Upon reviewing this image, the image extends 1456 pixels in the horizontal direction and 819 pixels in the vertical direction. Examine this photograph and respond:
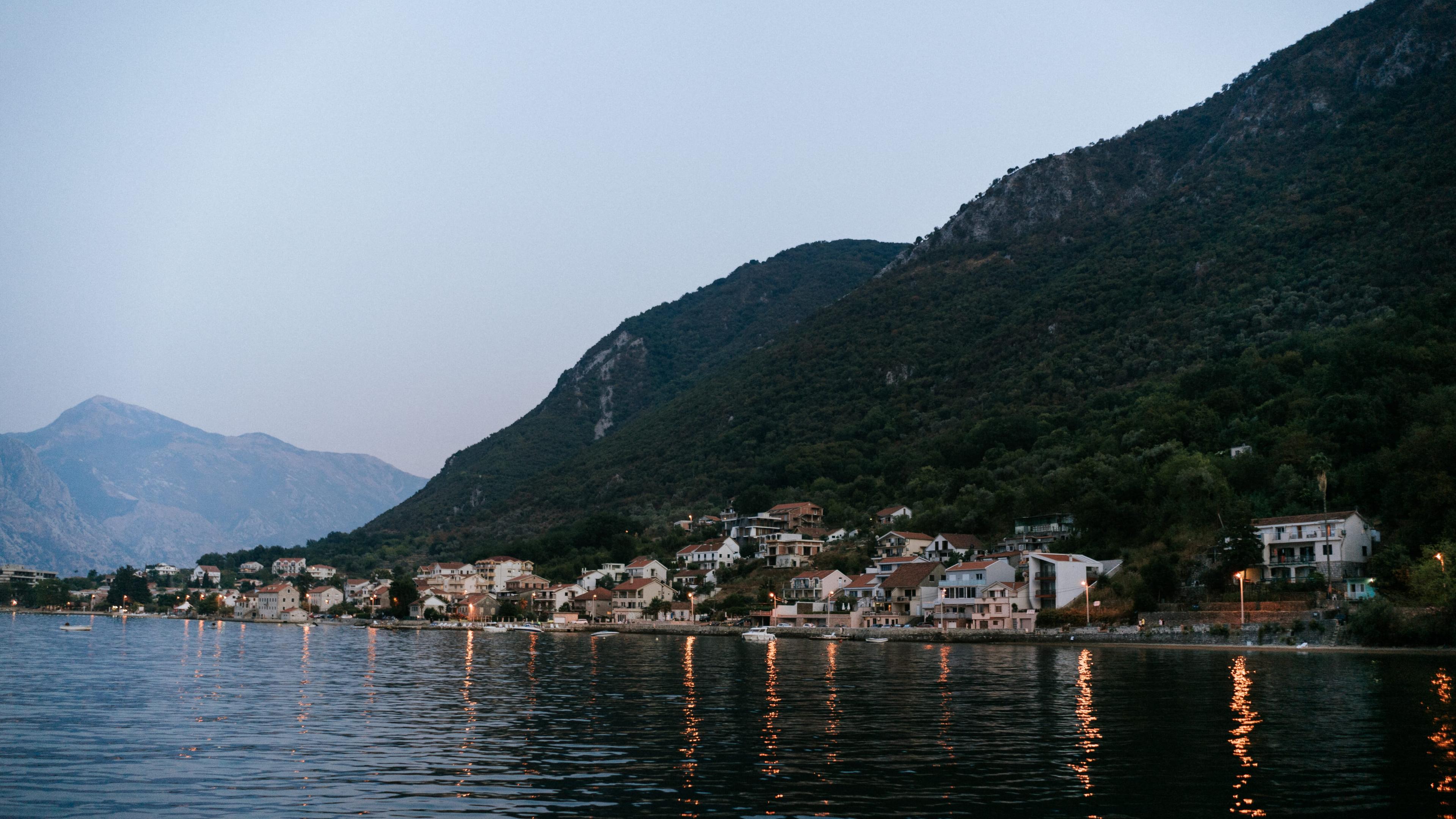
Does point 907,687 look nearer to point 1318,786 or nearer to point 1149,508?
point 1318,786

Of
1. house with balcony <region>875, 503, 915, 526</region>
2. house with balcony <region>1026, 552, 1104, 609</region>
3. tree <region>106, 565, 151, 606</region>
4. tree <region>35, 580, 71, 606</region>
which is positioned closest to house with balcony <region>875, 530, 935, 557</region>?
house with balcony <region>875, 503, 915, 526</region>

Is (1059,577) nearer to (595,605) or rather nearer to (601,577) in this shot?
(595,605)

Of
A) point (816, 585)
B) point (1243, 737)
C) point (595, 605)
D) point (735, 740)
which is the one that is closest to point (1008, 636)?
point (816, 585)

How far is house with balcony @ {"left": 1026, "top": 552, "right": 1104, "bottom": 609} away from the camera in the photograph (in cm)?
8675

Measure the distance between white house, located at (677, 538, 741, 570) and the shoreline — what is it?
14.9 m

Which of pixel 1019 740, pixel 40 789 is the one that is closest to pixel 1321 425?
pixel 1019 740

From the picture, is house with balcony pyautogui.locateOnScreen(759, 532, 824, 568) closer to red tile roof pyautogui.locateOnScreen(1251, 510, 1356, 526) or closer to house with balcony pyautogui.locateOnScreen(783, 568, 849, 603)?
house with balcony pyautogui.locateOnScreen(783, 568, 849, 603)

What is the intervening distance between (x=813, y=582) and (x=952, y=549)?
15.1 metres

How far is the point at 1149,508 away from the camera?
300 feet

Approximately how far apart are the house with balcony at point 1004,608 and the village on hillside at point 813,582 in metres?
0.12

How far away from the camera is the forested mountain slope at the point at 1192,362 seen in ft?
288

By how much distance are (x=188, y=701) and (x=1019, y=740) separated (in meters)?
28.0

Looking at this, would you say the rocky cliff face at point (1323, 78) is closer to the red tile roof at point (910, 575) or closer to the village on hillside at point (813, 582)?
the village on hillside at point (813, 582)

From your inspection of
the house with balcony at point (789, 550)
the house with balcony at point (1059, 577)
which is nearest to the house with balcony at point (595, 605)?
the house with balcony at point (789, 550)
